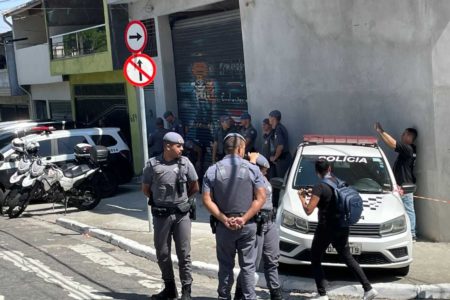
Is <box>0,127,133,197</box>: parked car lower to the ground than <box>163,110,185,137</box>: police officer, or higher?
lower

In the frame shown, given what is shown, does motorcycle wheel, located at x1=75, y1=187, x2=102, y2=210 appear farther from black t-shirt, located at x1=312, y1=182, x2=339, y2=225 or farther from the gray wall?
black t-shirt, located at x1=312, y1=182, x2=339, y2=225

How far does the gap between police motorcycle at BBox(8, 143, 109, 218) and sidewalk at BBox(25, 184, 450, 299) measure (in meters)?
0.29

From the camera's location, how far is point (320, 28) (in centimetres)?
1088

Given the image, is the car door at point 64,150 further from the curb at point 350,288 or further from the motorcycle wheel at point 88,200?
the curb at point 350,288

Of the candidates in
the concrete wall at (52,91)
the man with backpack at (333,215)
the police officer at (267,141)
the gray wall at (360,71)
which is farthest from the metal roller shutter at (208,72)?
the concrete wall at (52,91)

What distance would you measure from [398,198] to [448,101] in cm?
181

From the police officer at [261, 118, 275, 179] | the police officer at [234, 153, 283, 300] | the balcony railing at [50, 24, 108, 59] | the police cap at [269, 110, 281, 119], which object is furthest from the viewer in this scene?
the balcony railing at [50, 24, 108, 59]

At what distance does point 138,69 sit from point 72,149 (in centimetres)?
551

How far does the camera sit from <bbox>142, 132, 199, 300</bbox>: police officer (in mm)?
6434

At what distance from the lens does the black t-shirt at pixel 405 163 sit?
9.13 m

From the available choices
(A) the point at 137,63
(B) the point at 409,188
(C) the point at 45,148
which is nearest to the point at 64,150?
(C) the point at 45,148

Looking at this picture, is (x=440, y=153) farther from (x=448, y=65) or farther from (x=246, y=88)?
(x=246, y=88)

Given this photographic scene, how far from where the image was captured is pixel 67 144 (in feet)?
48.3

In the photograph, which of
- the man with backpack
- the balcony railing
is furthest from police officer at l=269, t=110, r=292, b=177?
the balcony railing
